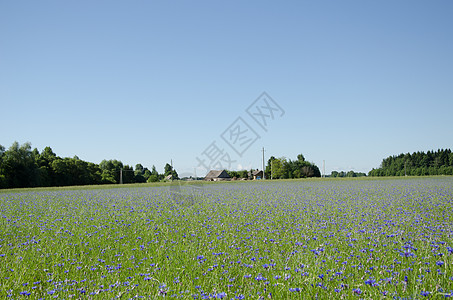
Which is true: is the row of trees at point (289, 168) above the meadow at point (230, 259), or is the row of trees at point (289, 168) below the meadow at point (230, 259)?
above

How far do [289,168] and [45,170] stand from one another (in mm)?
66583

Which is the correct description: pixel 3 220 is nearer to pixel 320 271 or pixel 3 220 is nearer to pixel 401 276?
pixel 320 271

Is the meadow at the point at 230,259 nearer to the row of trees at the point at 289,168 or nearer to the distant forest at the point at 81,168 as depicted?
the distant forest at the point at 81,168

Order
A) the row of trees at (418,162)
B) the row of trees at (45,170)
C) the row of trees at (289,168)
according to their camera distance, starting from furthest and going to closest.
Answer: the row of trees at (418,162)
the row of trees at (289,168)
the row of trees at (45,170)

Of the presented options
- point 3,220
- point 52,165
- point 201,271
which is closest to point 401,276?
point 201,271

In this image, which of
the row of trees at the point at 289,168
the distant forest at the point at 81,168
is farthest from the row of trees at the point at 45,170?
the row of trees at the point at 289,168

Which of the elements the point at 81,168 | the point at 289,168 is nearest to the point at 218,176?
the point at 289,168

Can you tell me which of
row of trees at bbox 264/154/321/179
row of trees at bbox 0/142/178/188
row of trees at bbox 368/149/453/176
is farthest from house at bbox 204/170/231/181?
row of trees at bbox 368/149/453/176

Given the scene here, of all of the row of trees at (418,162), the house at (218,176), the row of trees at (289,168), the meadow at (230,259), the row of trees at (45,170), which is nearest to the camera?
the meadow at (230,259)

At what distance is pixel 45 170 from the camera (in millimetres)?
56000

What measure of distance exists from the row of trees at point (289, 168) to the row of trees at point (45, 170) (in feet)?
119

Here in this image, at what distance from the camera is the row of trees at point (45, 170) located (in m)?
49.0

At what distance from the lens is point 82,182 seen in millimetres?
64500

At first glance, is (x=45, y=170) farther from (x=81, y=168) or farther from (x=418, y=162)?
(x=418, y=162)
